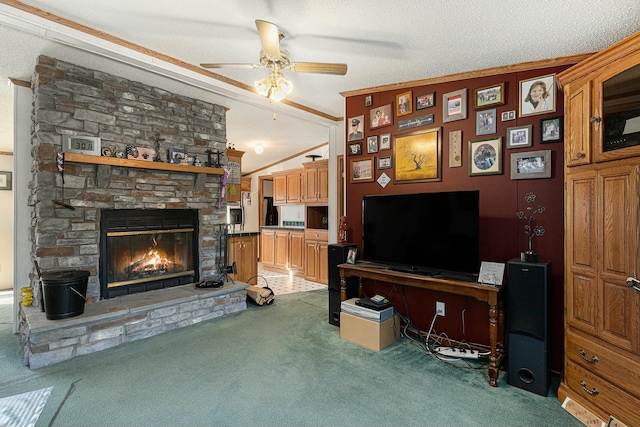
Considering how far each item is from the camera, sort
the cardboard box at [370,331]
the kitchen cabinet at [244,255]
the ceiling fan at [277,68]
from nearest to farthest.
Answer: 1. the ceiling fan at [277,68]
2. the cardboard box at [370,331]
3. the kitchen cabinet at [244,255]

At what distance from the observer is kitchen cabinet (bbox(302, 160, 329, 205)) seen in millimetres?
5770

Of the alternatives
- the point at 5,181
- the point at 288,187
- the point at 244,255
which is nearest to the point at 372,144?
the point at 244,255

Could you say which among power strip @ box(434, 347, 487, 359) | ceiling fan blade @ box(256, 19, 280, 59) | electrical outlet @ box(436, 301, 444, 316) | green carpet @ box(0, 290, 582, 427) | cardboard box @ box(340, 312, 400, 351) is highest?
ceiling fan blade @ box(256, 19, 280, 59)

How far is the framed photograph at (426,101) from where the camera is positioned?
3.08 metres

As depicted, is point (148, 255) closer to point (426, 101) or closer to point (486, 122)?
point (426, 101)

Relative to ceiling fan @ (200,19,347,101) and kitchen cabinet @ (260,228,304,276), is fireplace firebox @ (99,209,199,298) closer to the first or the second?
ceiling fan @ (200,19,347,101)

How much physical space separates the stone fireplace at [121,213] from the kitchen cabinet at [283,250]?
2.21 m

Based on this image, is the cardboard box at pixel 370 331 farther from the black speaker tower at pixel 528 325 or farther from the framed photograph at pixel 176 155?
the framed photograph at pixel 176 155

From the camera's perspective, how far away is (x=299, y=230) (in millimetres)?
6184

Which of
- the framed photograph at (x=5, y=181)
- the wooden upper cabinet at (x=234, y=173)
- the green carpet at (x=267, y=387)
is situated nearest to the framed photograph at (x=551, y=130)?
the green carpet at (x=267, y=387)

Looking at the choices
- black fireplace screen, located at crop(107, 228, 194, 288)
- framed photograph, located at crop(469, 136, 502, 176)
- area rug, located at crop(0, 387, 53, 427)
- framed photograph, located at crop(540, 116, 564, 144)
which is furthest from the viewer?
black fireplace screen, located at crop(107, 228, 194, 288)

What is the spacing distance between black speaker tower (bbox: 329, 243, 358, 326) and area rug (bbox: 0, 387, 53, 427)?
237 centimetres

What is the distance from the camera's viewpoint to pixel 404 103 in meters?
3.28

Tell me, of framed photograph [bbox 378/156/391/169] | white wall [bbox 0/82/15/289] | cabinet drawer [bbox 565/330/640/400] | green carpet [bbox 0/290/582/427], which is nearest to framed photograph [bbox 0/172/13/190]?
white wall [bbox 0/82/15/289]
